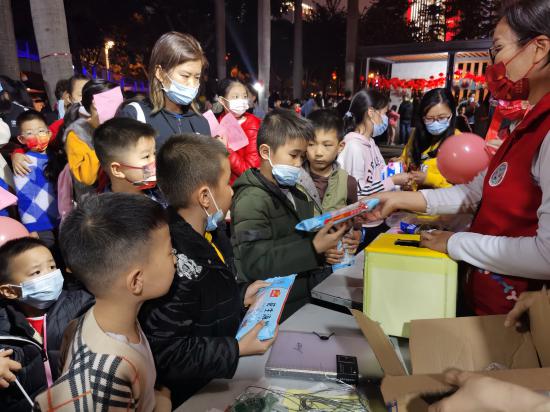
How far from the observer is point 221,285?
5.40ft

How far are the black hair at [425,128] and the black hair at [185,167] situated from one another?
110 inches

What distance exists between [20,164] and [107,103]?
1.08 metres

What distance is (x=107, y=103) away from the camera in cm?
325

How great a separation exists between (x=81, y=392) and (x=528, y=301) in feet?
4.30

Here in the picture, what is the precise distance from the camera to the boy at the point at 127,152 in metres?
2.45

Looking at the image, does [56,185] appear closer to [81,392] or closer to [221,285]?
[221,285]

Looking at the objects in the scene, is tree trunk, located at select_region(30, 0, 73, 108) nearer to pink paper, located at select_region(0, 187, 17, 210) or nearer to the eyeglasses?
pink paper, located at select_region(0, 187, 17, 210)

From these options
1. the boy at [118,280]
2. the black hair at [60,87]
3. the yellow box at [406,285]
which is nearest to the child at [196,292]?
the boy at [118,280]

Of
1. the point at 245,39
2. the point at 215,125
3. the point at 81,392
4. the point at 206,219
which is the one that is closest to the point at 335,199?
the point at 215,125

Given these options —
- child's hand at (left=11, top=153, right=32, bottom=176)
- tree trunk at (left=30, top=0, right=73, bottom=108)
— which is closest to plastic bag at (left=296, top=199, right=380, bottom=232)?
child's hand at (left=11, top=153, right=32, bottom=176)

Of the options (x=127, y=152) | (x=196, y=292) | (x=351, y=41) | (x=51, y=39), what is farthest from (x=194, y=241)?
(x=351, y=41)

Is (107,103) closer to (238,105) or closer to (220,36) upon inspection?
(238,105)

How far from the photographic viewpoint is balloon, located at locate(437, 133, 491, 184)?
2.73 meters

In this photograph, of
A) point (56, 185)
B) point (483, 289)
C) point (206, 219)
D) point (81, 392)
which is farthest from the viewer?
point (56, 185)
